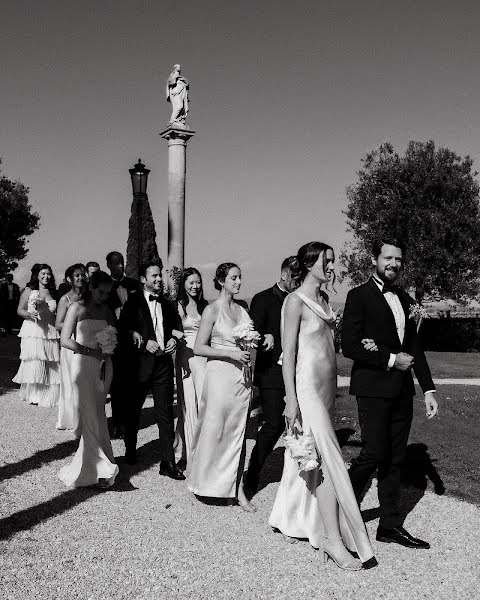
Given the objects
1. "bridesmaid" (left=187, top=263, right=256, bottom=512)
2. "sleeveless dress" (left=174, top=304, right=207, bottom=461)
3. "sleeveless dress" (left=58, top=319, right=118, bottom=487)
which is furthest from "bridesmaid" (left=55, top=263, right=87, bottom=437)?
"bridesmaid" (left=187, top=263, right=256, bottom=512)

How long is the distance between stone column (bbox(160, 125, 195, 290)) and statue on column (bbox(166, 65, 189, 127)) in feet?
1.25

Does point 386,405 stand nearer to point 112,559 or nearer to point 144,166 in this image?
point 112,559

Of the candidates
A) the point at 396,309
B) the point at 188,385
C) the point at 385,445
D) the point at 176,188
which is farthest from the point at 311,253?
the point at 176,188

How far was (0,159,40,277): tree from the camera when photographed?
44281mm

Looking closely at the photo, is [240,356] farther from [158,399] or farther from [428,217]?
[428,217]

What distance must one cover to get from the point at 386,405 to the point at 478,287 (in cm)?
2923

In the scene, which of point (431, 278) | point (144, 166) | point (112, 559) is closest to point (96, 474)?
point (112, 559)

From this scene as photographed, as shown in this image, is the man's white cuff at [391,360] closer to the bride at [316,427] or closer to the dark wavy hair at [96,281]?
the bride at [316,427]

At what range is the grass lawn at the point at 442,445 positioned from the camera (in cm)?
655

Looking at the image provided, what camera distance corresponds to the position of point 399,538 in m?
4.75

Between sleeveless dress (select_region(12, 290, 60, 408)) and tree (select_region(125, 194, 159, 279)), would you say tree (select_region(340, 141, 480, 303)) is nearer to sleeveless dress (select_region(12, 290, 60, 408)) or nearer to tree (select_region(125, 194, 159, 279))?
tree (select_region(125, 194, 159, 279))

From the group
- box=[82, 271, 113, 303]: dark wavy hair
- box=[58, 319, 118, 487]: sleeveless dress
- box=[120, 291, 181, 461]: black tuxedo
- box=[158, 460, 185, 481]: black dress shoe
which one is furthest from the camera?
box=[120, 291, 181, 461]: black tuxedo

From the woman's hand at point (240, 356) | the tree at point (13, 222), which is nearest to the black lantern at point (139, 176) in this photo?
the woman's hand at point (240, 356)

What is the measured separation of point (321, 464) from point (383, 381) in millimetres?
765
